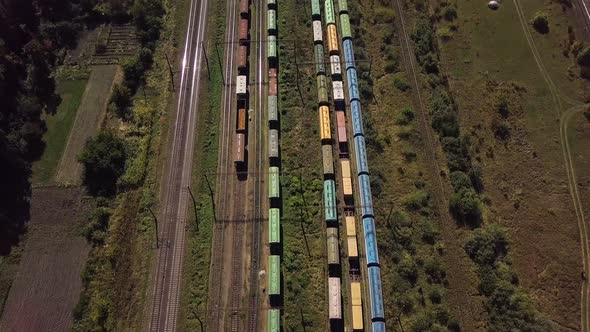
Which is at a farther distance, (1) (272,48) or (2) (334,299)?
(1) (272,48)

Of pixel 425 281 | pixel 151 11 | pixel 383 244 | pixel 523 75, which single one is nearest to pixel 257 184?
pixel 383 244

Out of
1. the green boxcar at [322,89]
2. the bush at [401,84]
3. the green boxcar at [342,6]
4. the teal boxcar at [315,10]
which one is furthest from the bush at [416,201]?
the teal boxcar at [315,10]

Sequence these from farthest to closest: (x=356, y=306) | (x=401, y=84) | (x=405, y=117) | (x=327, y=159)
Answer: (x=401, y=84) < (x=405, y=117) < (x=327, y=159) < (x=356, y=306)

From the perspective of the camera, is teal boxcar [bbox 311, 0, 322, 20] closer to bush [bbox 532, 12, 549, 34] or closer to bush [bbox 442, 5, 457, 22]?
bush [bbox 442, 5, 457, 22]

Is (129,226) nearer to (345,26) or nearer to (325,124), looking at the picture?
(325,124)

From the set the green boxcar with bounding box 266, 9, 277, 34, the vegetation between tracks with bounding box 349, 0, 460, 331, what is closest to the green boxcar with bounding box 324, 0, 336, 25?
the vegetation between tracks with bounding box 349, 0, 460, 331

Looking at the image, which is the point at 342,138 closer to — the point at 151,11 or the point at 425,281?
the point at 425,281

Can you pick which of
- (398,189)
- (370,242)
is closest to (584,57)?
(398,189)

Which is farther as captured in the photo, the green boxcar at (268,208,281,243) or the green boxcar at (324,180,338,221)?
the green boxcar at (324,180,338,221)
